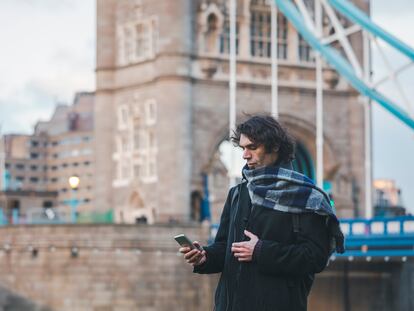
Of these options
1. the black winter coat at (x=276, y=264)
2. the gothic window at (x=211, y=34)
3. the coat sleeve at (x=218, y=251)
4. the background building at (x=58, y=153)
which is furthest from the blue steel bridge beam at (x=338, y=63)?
the background building at (x=58, y=153)

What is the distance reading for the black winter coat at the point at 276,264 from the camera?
819 cm

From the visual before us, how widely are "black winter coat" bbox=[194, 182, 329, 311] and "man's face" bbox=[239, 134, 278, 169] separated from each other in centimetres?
24

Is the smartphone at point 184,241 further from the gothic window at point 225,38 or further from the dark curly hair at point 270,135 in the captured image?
the gothic window at point 225,38

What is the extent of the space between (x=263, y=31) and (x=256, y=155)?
1696 inches

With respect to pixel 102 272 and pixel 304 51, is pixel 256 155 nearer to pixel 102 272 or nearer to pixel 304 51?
pixel 102 272

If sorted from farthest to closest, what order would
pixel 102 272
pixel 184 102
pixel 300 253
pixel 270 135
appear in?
pixel 184 102 < pixel 102 272 < pixel 270 135 < pixel 300 253

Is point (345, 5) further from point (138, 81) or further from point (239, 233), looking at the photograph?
point (239, 233)

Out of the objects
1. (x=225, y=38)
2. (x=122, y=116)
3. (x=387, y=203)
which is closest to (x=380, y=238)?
(x=225, y=38)

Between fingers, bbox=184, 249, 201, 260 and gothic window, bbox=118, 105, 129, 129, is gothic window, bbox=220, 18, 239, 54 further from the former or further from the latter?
fingers, bbox=184, 249, 201, 260

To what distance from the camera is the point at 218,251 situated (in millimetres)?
8867

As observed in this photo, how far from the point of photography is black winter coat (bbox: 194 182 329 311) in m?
8.19

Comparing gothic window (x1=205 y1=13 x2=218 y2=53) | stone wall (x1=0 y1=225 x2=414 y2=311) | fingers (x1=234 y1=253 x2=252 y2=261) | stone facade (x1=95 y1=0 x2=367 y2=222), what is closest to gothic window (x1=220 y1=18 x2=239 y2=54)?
stone facade (x1=95 y1=0 x2=367 y2=222)

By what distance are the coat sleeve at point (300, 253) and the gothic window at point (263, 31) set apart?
140 ft

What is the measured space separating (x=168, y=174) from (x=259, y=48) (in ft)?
21.5
